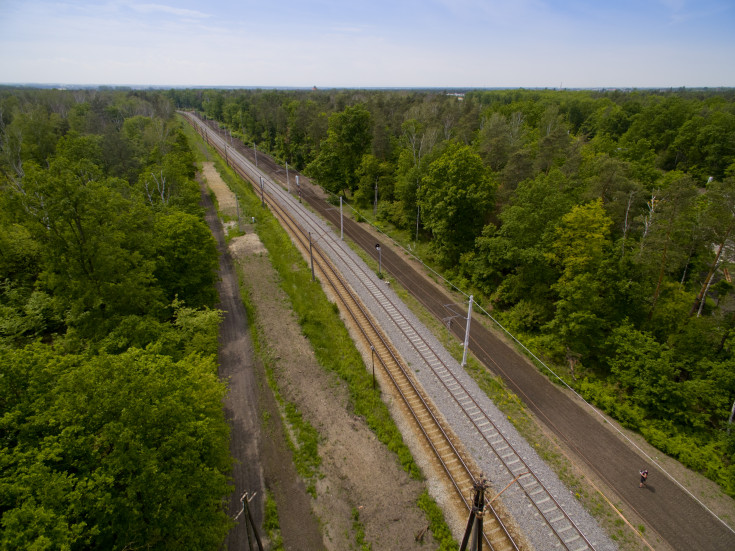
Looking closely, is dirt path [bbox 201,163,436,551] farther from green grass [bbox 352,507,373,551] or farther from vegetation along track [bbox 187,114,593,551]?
vegetation along track [bbox 187,114,593,551]

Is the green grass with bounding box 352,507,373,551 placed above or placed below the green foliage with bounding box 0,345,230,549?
below

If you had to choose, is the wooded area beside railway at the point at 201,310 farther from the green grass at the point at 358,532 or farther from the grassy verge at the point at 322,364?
the green grass at the point at 358,532

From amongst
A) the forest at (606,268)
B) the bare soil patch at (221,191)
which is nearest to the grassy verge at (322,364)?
the forest at (606,268)

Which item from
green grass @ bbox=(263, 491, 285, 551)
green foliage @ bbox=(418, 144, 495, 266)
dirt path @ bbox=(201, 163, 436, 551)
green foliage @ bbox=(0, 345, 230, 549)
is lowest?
green grass @ bbox=(263, 491, 285, 551)

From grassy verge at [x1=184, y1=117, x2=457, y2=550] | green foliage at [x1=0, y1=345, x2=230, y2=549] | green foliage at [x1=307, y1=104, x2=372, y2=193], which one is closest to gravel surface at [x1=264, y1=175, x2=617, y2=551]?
grassy verge at [x1=184, y1=117, x2=457, y2=550]

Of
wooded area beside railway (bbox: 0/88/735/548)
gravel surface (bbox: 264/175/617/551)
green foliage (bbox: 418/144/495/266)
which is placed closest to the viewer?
wooded area beside railway (bbox: 0/88/735/548)

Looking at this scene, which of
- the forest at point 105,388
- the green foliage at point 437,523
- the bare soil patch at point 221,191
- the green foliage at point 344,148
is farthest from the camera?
the bare soil patch at point 221,191
